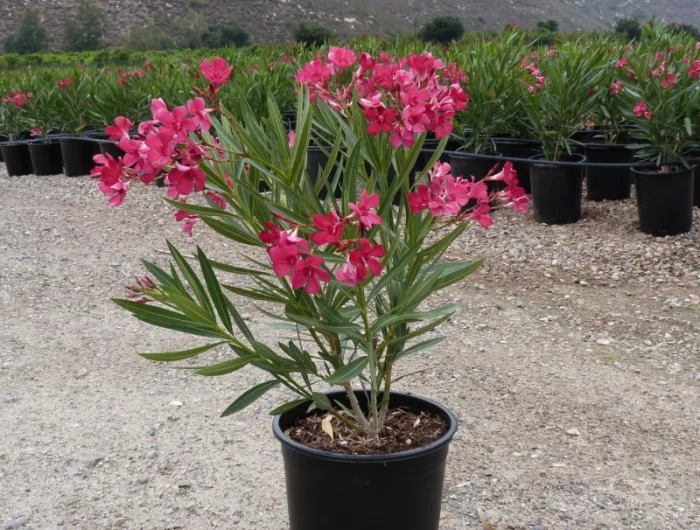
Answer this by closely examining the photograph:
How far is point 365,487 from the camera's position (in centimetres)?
173

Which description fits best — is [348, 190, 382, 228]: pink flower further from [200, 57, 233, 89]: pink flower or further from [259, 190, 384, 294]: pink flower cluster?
[200, 57, 233, 89]: pink flower

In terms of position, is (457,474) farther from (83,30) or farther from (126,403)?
(83,30)

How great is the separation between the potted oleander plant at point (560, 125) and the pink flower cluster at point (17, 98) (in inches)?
189

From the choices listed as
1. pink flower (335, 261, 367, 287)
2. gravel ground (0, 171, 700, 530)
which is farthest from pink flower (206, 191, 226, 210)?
gravel ground (0, 171, 700, 530)

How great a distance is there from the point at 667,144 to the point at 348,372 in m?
3.50

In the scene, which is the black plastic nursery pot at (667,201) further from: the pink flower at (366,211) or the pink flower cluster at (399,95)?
the pink flower at (366,211)

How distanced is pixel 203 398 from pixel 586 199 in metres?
3.44

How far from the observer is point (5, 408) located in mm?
2908

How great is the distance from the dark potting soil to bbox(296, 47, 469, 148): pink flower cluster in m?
0.70

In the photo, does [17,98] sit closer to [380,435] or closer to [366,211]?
[380,435]

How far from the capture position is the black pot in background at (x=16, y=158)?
7875mm

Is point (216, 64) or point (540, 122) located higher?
point (216, 64)

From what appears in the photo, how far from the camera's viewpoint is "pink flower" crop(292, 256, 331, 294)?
127cm

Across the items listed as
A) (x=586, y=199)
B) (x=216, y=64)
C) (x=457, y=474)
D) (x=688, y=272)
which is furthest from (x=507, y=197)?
(x=586, y=199)
